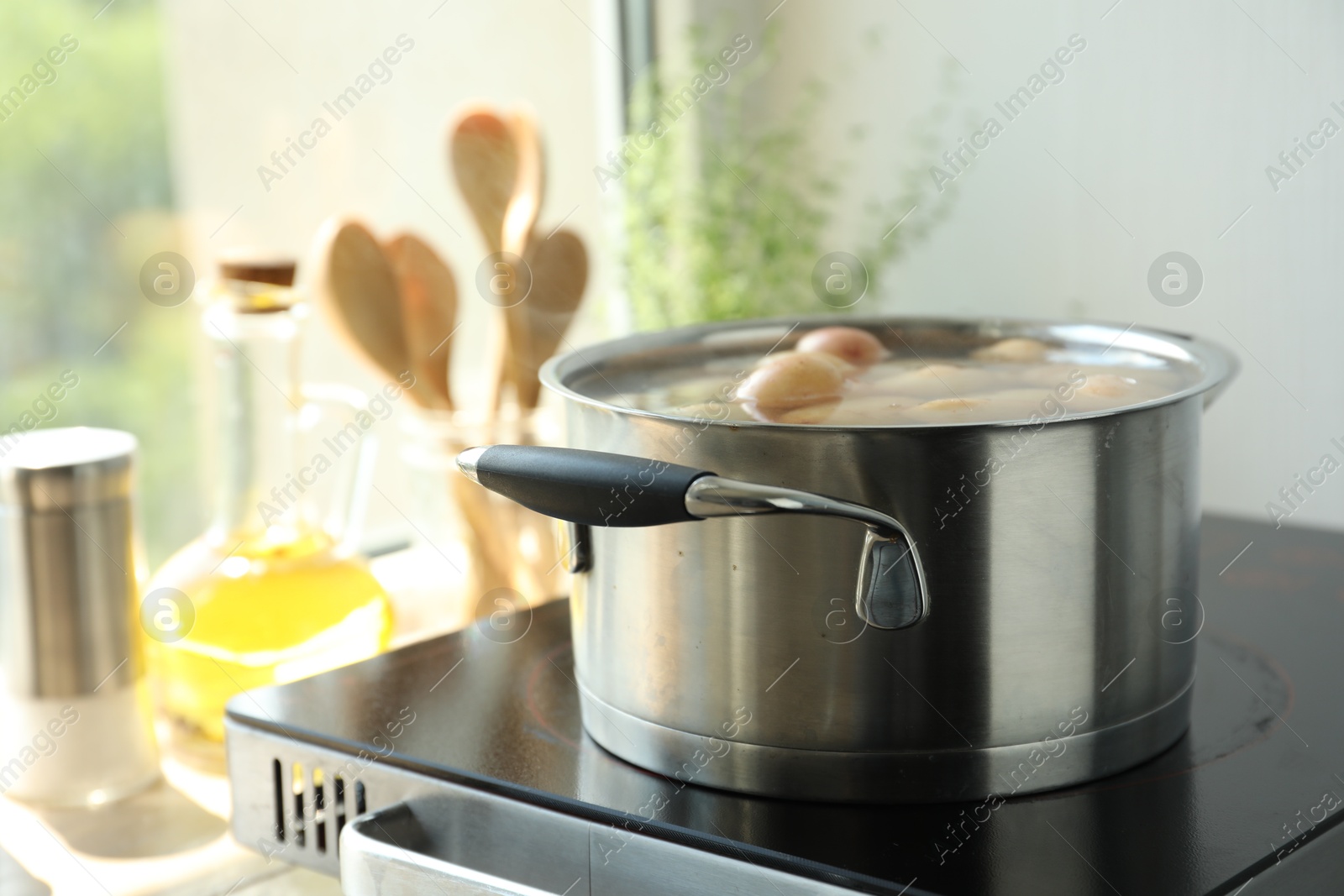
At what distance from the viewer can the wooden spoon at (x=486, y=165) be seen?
2.79 ft

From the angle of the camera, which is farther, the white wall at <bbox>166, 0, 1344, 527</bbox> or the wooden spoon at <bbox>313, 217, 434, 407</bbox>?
the white wall at <bbox>166, 0, 1344, 527</bbox>

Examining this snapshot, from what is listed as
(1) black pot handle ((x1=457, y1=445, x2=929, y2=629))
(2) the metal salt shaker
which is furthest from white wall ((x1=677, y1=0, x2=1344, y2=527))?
(2) the metal salt shaker

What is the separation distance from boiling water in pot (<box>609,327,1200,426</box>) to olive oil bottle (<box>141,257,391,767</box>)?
0.28m

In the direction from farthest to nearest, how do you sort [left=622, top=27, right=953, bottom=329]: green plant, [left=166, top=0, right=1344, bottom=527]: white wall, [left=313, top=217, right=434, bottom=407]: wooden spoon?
[left=622, top=27, right=953, bottom=329]: green plant
[left=166, top=0, right=1344, bottom=527]: white wall
[left=313, top=217, right=434, bottom=407]: wooden spoon

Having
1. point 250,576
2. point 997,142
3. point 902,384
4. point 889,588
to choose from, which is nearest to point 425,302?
point 250,576

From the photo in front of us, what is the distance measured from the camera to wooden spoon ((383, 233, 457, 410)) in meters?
0.85

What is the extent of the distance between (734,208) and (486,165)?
1.44 feet

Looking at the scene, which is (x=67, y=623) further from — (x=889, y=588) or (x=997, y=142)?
(x=997, y=142)

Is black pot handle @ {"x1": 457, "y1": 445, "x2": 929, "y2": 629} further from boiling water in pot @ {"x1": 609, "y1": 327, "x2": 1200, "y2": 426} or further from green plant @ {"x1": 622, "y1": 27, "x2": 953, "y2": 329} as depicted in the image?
green plant @ {"x1": 622, "y1": 27, "x2": 953, "y2": 329}

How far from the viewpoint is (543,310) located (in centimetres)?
86

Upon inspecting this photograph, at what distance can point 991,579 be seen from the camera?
444 millimetres

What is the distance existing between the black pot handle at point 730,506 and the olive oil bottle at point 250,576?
367 mm

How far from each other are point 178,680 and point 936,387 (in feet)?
1.59

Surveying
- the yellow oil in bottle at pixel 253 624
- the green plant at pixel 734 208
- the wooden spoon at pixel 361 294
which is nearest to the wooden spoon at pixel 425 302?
the wooden spoon at pixel 361 294
